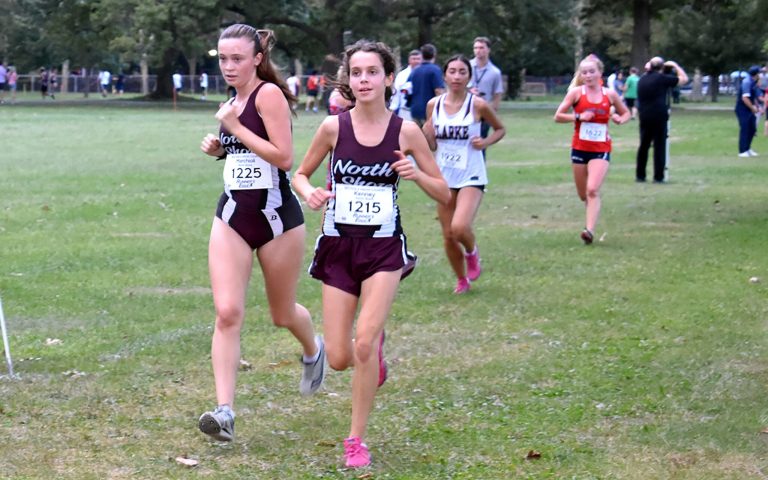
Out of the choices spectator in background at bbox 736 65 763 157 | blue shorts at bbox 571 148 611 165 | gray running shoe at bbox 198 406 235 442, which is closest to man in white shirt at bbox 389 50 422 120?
blue shorts at bbox 571 148 611 165

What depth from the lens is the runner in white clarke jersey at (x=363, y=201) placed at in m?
6.27

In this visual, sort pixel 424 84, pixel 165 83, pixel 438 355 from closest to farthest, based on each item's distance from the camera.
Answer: pixel 438 355 → pixel 424 84 → pixel 165 83

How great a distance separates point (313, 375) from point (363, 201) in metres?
1.48

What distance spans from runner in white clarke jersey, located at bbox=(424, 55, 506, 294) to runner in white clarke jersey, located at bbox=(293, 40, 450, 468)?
4.16 meters

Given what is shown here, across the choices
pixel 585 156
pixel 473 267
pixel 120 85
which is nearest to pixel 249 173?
pixel 473 267

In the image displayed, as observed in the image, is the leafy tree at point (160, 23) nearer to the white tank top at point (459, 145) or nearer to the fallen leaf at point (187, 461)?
the white tank top at point (459, 145)

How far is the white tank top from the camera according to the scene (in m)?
10.7

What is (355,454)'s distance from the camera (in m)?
6.05

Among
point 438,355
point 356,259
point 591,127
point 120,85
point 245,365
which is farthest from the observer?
point 120,85

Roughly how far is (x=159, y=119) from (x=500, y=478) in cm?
4174

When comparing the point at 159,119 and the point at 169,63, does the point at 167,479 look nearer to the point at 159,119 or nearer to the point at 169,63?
the point at 159,119

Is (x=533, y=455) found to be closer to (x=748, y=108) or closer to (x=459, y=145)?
(x=459, y=145)

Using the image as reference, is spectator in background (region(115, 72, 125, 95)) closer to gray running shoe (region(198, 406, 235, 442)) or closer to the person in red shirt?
the person in red shirt

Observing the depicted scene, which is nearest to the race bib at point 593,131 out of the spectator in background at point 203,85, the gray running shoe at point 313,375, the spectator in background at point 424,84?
the spectator in background at point 424,84
